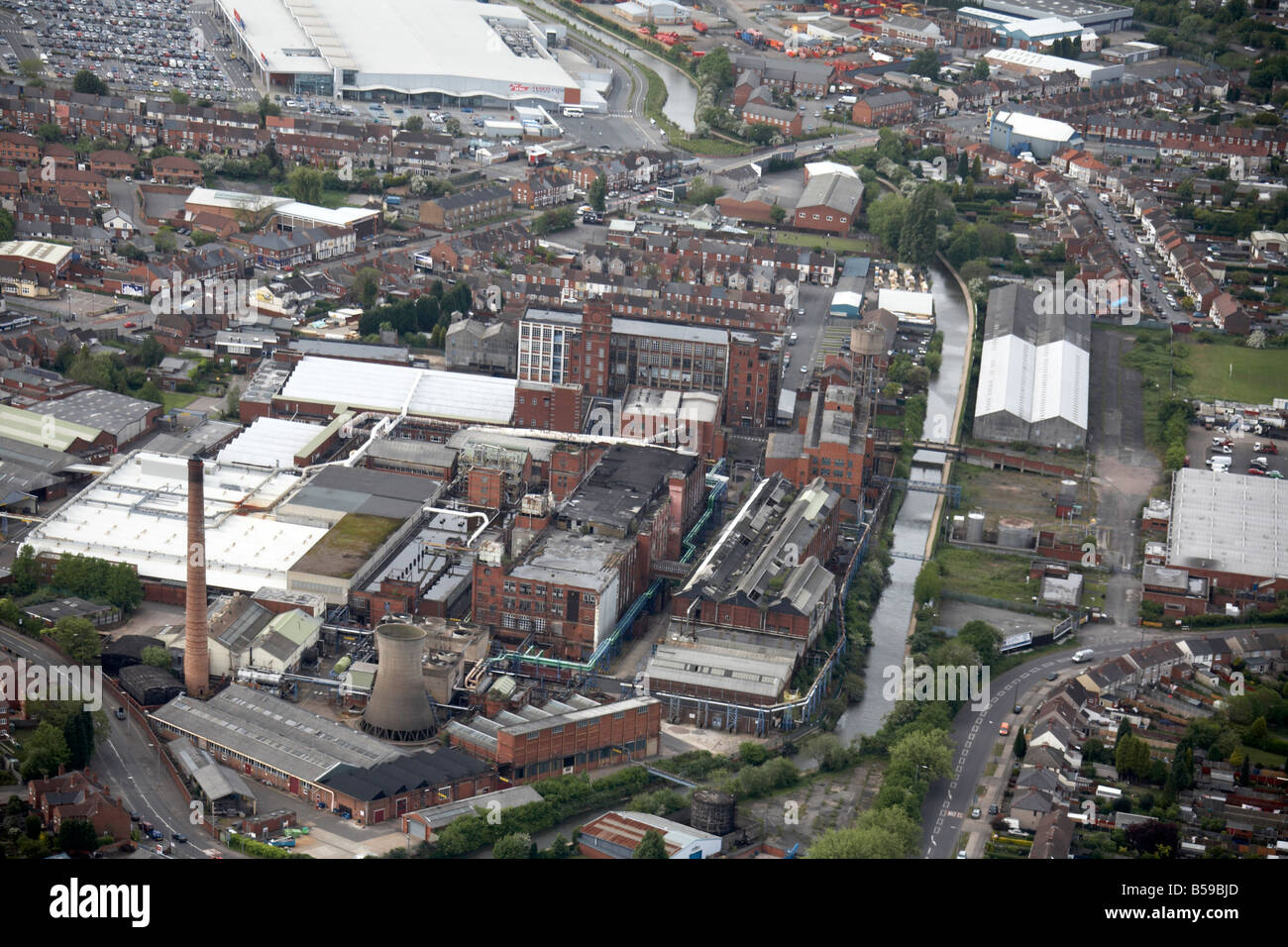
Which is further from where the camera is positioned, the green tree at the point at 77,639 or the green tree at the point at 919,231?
the green tree at the point at 919,231

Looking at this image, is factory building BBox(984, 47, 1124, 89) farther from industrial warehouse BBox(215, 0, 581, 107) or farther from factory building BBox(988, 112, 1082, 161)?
industrial warehouse BBox(215, 0, 581, 107)

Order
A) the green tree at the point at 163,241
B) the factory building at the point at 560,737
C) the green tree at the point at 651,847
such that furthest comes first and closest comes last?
the green tree at the point at 163,241, the factory building at the point at 560,737, the green tree at the point at 651,847

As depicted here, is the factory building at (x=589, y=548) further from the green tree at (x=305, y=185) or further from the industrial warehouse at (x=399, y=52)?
the industrial warehouse at (x=399, y=52)

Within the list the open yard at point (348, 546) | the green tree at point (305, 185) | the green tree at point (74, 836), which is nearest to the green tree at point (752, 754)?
the open yard at point (348, 546)

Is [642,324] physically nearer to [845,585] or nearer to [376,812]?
[845,585]

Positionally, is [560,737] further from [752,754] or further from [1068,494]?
[1068,494]

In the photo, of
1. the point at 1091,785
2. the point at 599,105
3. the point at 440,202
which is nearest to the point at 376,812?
the point at 1091,785
